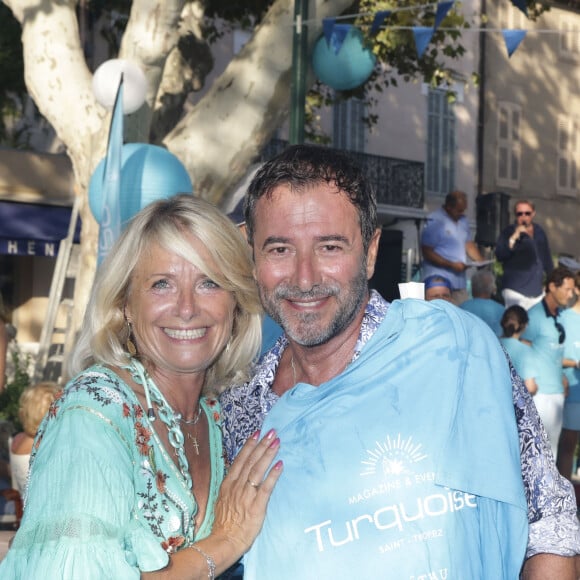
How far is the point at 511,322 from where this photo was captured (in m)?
8.30

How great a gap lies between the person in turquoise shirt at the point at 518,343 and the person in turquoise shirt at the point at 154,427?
18.1 ft

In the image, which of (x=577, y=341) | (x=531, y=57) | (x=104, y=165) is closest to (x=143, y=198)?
(x=104, y=165)

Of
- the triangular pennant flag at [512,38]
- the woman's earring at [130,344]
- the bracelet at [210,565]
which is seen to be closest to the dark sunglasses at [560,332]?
the triangular pennant flag at [512,38]

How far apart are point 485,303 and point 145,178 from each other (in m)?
3.18

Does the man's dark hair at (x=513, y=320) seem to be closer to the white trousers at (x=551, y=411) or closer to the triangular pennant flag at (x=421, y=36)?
the white trousers at (x=551, y=411)

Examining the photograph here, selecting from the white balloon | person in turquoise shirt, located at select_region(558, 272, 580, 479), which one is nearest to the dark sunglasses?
person in turquoise shirt, located at select_region(558, 272, 580, 479)

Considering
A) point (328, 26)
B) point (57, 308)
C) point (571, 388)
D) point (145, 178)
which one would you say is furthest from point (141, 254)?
point (57, 308)

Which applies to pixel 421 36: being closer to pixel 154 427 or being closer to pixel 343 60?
pixel 343 60

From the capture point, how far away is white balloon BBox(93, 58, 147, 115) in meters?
7.40

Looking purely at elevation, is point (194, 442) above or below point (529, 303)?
below

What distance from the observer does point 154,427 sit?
2.65m

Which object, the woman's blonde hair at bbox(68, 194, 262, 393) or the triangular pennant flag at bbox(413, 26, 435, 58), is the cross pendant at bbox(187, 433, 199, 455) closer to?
the woman's blonde hair at bbox(68, 194, 262, 393)

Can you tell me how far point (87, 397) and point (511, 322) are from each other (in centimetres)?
628

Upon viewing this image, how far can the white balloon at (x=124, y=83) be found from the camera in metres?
7.40
